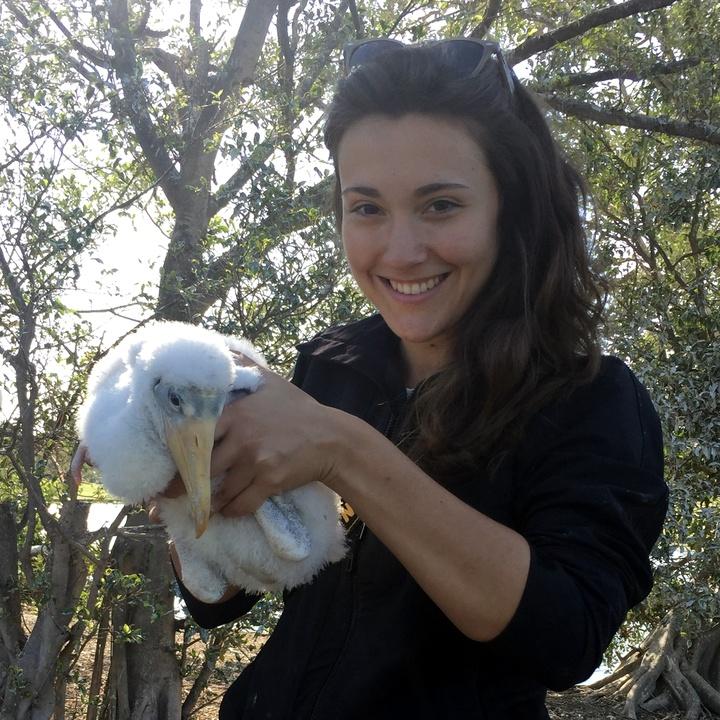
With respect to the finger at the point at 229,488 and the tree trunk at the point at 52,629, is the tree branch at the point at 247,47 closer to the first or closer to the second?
the tree trunk at the point at 52,629

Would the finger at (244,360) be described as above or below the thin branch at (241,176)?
below

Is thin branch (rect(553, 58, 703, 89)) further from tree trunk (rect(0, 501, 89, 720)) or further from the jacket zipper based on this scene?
the jacket zipper

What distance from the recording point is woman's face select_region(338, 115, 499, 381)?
178 cm

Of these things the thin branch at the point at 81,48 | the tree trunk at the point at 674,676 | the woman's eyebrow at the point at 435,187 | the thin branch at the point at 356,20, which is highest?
the thin branch at the point at 81,48

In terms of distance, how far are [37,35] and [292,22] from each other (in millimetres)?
1420

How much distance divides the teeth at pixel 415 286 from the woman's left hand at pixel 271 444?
0.39 metres

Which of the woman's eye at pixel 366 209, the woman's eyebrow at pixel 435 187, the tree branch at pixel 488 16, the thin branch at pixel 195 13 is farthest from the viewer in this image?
the thin branch at pixel 195 13

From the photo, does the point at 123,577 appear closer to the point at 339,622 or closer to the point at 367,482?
the point at 339,622

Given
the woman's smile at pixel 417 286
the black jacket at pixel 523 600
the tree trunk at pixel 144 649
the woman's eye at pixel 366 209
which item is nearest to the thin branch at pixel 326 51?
the tree trunk at pixel 144 649

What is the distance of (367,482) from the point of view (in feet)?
4.79

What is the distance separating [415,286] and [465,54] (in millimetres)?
536

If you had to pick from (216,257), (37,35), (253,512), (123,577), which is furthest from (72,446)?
(253,512)

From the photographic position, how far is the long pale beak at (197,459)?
1.61 m

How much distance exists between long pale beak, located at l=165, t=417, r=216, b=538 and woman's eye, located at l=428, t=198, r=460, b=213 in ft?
2.07
